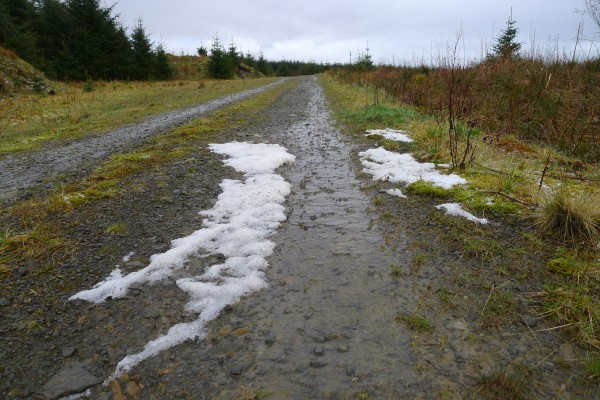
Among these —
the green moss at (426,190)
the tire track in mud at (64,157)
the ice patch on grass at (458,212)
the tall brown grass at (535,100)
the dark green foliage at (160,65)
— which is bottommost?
the ice patch on grass at (458,212)

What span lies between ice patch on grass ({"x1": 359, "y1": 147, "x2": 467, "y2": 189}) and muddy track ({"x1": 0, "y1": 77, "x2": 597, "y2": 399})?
1.12 m

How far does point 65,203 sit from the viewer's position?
4043 mm

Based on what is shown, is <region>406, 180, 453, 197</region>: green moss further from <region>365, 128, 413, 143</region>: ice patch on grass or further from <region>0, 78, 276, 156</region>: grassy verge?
<region>0, 78, 276, 156</region>: grassy verge

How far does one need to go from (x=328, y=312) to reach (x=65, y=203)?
3.41 metres

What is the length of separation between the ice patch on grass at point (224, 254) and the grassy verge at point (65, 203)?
2.62ft

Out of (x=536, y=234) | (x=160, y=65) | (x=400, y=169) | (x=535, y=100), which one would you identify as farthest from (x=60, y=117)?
(x=160, y=65)

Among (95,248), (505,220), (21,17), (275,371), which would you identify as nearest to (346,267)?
(275,371)

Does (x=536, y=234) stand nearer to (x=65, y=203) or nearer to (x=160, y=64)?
(x=65, y=203)

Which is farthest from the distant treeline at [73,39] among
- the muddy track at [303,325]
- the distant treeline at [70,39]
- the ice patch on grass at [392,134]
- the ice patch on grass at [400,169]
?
the muddy track at [303,325]

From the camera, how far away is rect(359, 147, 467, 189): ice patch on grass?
15.7 feet

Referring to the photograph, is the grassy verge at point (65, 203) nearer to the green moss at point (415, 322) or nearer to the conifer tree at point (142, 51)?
the green moss at point (415, 322)

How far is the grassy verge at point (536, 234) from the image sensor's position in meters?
2.39

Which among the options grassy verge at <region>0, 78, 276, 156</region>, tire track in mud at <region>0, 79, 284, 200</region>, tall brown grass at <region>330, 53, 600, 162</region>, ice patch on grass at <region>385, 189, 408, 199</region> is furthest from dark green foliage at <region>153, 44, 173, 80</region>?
ice patch on grass at <region>385, 189, 408, 199</region>

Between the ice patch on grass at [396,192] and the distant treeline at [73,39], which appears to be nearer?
the ice patch on grass at [396,192]
